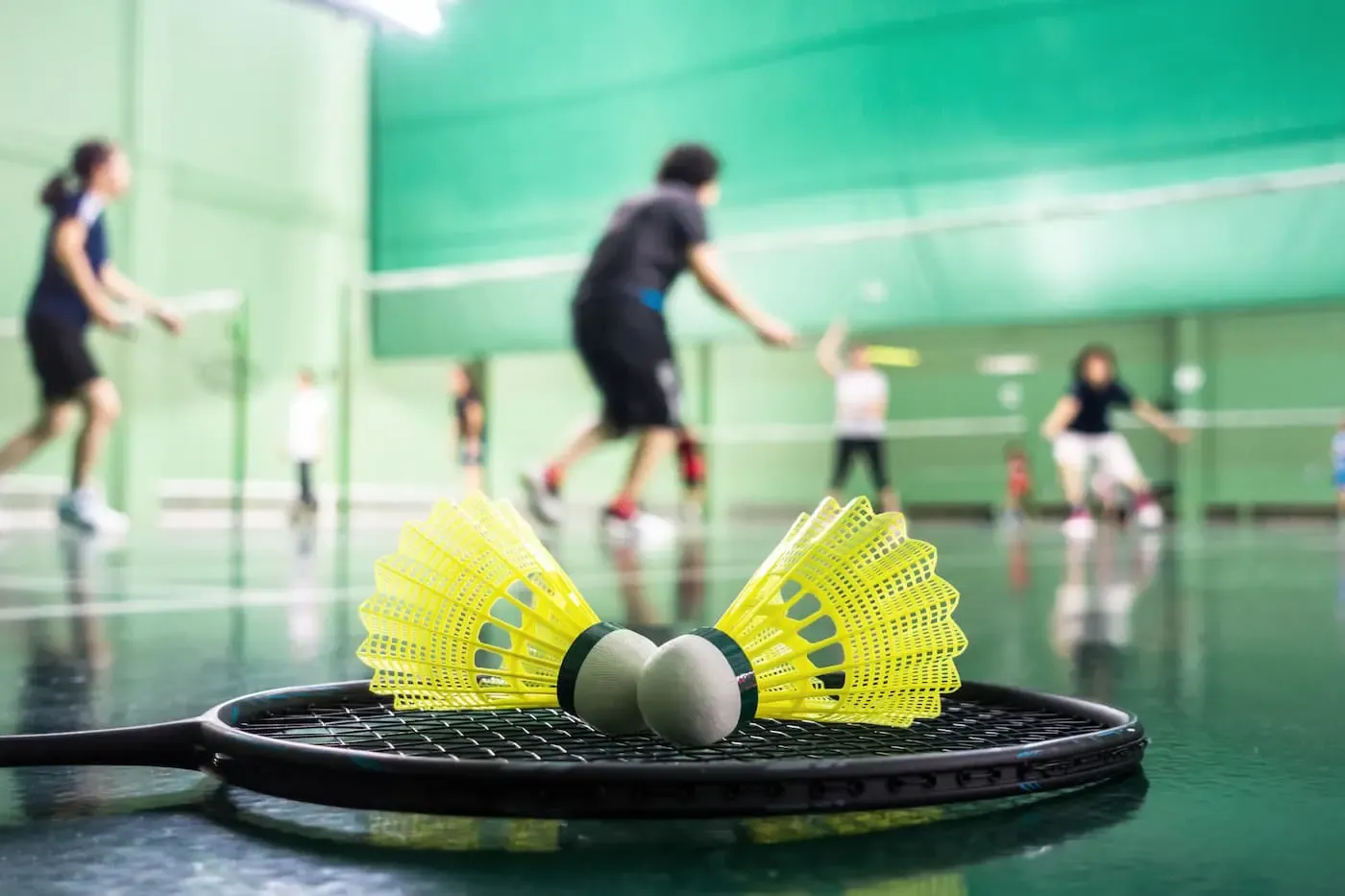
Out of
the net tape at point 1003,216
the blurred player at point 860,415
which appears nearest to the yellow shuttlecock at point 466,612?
the blurred player at point 860,415

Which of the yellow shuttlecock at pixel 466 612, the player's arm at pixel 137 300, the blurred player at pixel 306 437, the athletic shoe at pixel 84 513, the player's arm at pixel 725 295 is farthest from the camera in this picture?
the blurred player at pixel 306 437

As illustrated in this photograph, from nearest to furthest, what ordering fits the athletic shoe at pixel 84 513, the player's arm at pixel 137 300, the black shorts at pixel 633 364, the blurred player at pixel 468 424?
the black shorts at pixel 633 364 → the player's arm at pixel 137 300 → the athletic shoe at pixel 84 513 → the blurred player at pixel 468 424

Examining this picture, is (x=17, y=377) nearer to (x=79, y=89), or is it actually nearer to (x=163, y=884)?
(x=79, y=89)

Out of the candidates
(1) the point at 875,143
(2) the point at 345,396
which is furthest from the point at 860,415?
(2) the point at 345,396

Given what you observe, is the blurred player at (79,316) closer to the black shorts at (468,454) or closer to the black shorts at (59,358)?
the black shorts at (59,358)

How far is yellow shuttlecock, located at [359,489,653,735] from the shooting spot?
1125 millimetres

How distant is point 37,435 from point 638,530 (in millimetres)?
2836

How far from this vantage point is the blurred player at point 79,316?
6645 millimetres

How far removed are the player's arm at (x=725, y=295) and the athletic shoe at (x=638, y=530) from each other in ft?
3.16

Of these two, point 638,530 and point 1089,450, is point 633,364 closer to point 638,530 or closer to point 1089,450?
point 638,530

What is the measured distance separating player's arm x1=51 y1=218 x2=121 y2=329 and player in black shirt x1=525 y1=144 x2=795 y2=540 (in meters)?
2.29

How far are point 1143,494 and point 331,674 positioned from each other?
9.79 m

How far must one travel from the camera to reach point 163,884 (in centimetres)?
74

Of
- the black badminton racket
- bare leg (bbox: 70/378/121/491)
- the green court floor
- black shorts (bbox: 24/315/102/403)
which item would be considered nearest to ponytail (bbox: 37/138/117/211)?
black shorts (bbox: 24/315/102/403)
